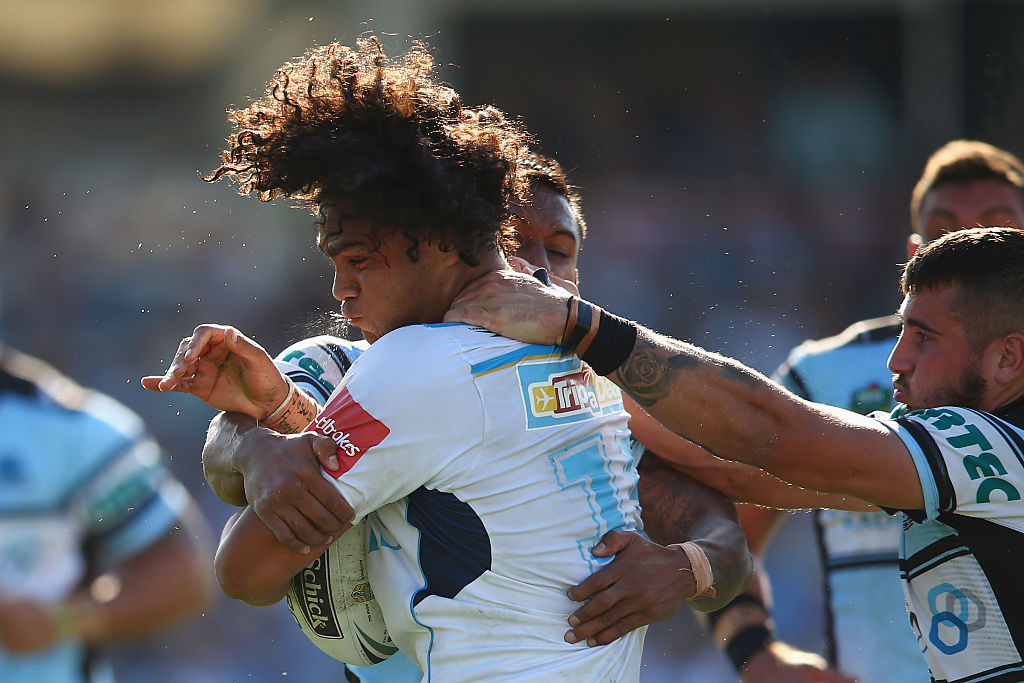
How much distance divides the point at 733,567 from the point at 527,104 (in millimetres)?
11317

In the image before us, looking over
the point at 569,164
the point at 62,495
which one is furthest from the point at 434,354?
the point at 569,164

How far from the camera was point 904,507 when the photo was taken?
2928 millimetres

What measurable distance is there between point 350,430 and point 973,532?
158 centimetres

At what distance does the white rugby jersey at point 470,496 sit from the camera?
257 centimetres

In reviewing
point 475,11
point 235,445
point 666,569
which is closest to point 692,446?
point 666,569

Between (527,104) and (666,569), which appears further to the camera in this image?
(527,104)

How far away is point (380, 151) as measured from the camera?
2832 mm

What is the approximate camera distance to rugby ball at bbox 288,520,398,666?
2.87m

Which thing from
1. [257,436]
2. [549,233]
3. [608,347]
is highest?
[549,233]

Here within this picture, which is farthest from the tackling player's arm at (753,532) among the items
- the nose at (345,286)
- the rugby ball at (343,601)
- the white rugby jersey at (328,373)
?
the nose at (345,286)

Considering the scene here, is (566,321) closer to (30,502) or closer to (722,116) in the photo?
(30,502)

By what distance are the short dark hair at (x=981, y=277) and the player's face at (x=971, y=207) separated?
5.70 ft

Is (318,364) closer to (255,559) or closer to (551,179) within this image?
(255,559)

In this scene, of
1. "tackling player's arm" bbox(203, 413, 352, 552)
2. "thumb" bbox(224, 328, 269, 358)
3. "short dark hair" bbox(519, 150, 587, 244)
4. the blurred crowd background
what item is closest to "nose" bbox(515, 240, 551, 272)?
"short dark hair" bbox(519, 150, 587, 244)
